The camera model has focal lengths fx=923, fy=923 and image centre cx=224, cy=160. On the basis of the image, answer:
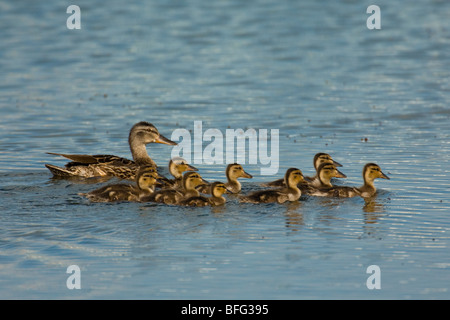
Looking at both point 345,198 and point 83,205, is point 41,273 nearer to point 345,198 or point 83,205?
point 83,205

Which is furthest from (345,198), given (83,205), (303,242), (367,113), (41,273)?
(367,113)

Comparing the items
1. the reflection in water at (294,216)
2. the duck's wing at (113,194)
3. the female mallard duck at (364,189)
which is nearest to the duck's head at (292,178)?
the reflection in water at (294,216)

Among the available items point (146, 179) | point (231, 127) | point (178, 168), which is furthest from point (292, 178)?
point (231, 127)

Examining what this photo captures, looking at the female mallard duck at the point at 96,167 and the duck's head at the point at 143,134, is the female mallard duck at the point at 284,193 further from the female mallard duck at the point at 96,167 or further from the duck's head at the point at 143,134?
the duck's head at the point at 143,134

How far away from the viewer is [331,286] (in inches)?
280

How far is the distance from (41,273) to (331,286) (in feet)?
7.71

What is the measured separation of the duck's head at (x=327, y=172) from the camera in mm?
10703

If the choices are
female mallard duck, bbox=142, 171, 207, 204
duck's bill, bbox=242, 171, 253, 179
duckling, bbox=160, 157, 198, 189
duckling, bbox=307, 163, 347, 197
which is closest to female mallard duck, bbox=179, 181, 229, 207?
female mallard duck, bbox=142, 171, 207, 204

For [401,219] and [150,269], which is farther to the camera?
[401,219]

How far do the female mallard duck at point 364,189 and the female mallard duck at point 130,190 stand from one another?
194 centimetres

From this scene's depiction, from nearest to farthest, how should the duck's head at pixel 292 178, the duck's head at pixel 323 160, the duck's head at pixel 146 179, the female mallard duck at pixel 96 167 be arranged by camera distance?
the duck's head at pixel 292 178 < the duck's head at pixel 146 179 < the duck's head at pixel 323 160 < the female mallard duck at pixel 96 167

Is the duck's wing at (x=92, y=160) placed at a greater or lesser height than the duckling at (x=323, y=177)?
greater

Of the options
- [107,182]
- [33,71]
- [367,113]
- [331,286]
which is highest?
[33,71]

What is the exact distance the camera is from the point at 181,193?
10.2 m
